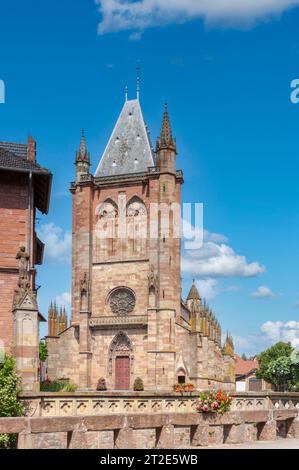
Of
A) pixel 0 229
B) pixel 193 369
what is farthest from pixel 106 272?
pixel 0 229

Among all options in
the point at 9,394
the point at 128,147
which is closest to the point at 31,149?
the point at 9,394

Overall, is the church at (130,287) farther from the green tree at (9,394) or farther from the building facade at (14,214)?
the green tree at (9,394)

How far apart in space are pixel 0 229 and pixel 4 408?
12828mm

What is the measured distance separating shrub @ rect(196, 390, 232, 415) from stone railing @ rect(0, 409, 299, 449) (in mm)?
143

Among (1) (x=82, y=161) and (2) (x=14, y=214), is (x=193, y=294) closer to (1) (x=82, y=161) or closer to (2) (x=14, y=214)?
(1) (x=82, y=161)

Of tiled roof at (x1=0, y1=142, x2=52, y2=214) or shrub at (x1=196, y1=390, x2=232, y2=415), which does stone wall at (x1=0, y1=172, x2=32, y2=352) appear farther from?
shrub at (x1=196, y1=390, x2=232, y2=415)

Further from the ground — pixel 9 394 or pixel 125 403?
pixel 9 394

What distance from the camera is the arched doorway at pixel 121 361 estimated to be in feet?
199

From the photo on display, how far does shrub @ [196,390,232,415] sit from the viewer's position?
54.2 ft

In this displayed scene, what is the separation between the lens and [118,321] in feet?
201

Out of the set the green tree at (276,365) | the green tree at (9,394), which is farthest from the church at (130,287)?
the green tree at (9,394)

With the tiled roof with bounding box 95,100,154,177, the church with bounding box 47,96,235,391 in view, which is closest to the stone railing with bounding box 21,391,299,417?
the church with bounding box 47,96,235,391

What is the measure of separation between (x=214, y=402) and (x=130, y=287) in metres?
45.4
